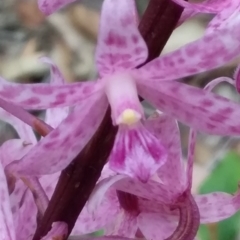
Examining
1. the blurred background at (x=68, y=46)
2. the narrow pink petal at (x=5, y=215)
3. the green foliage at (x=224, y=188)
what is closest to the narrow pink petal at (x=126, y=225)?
the narrow pink petal at (x=5, y=215)

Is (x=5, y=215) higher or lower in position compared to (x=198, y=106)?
lower

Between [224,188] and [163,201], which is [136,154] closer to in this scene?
[163,201]

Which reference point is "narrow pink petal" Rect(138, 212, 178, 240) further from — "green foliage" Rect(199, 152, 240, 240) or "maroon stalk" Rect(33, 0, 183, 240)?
"green foliage" Rect(199, 152, 240, 240)

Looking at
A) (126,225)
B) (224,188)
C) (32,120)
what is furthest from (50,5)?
(224,188)

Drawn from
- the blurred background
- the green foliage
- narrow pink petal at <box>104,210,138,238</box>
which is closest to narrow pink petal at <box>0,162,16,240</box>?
narrow pink petal at <box>104,210,138,238</box>

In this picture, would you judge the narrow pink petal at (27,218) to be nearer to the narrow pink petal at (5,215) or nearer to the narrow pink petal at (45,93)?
the narrow pink petal at (5,215)

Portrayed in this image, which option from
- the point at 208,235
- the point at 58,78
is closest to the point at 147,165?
the point at 58,78
